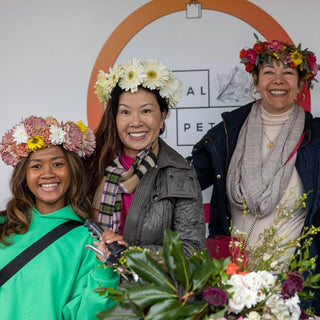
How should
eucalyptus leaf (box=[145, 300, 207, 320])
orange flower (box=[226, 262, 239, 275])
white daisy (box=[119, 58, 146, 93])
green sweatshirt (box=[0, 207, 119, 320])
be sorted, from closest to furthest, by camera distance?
eucalyptus leaf (box=[145, 300, 207, 320])
orange flower (box=[226, 262, 239, 275])
green sweatshirt (box=[0, 207, 119, 320])
white daisy (box=[119, 58, 146, 93])

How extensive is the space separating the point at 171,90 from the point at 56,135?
588mm

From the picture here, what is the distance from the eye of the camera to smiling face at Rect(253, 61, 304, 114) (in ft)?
10.9

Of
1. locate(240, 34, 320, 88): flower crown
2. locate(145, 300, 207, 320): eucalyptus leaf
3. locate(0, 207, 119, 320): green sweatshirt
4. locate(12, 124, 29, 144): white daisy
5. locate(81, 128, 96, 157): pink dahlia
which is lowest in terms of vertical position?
locate(0, 207, 119, 320): green sweatshirt

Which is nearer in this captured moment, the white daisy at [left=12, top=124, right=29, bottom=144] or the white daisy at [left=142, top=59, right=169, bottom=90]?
the white daisy at [left=12, top=124, right=29, bottom=144]

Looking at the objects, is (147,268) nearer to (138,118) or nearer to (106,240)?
(106,240)

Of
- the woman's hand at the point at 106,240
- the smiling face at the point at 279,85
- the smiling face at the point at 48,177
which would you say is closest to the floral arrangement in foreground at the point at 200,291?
the woman's hand at the point at 106,240

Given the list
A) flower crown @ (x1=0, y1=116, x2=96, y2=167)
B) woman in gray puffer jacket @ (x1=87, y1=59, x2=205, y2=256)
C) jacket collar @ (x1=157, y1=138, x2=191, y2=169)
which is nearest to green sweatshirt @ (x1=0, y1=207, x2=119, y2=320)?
woman in gray puffer jacket @ (x1=87, y1=59, x2=205, y2=256)

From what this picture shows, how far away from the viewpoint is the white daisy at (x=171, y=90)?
2.64m

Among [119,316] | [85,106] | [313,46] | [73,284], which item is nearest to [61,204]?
[73,284]

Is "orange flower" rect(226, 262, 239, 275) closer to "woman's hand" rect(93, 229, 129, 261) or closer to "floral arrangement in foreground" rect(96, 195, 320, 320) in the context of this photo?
"floral arrangement in foreground" rect(96, 195, 320, 320)

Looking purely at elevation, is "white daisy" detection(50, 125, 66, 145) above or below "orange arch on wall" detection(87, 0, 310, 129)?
below

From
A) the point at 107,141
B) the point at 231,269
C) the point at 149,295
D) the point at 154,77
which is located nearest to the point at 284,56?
the point at 154,77

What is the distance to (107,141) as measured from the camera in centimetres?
270

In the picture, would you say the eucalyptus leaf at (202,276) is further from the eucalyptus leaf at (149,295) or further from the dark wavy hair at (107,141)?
the dark wavy hair at (107,141)
